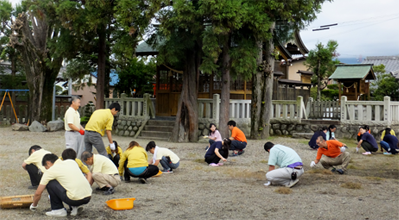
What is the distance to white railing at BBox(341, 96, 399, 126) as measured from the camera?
1573 centimetres

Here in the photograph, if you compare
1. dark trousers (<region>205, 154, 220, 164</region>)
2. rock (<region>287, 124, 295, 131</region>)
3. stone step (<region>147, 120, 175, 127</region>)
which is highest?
stone step (<region>147, 120, 175, 127</region>)

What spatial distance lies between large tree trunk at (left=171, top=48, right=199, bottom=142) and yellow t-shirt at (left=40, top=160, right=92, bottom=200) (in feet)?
34.2

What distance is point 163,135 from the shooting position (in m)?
17.1

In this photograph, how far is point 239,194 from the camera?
717cm

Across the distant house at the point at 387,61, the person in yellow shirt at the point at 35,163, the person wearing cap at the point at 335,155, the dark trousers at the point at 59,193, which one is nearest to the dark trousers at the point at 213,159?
the person wearing cap at the point at 335,155

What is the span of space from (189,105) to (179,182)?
7810mm

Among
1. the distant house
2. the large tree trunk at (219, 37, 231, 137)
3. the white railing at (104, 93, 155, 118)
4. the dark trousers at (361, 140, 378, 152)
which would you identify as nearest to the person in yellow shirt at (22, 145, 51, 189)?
the large tree trunk at (219, 37, 231, 137)

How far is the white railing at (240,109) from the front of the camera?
16.8m

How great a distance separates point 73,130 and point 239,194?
150 inches

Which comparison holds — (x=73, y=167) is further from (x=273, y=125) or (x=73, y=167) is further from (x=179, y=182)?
(x=273, y=125)

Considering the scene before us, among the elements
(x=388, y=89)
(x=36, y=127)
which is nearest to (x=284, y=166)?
(x=36, y=127)

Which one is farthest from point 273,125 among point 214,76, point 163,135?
point 163,135

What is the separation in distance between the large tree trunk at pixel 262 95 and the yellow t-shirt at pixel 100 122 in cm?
924

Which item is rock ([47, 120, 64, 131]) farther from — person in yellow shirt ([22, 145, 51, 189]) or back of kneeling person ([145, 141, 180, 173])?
person in yellow shirt ([22, 145, 51, 189])
